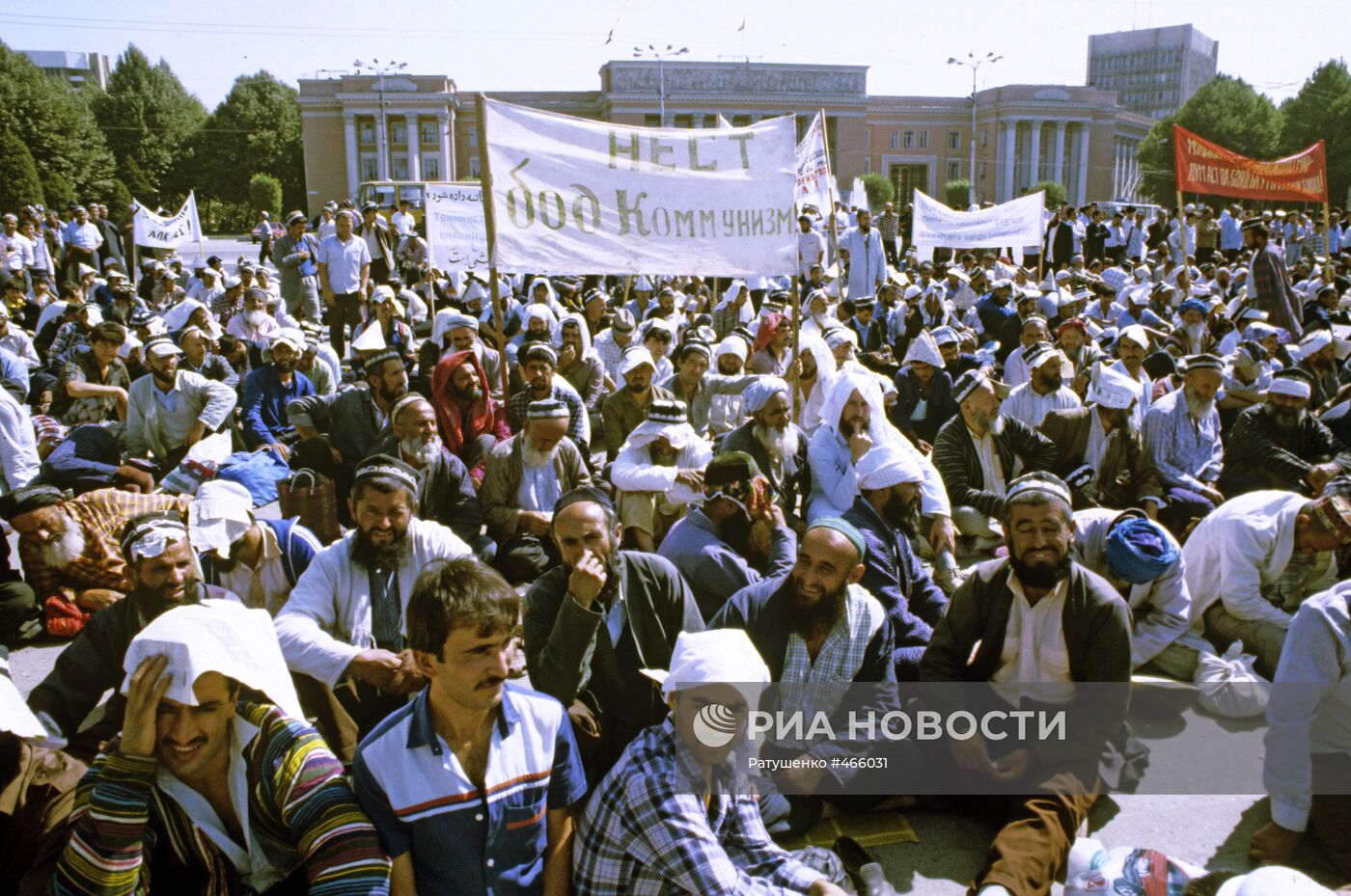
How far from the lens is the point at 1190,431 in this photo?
21.0 feet

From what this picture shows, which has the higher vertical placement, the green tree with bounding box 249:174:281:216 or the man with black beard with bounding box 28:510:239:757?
the green tree with bounding box 249:174:281:216

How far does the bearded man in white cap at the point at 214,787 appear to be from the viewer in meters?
2.10

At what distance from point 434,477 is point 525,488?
0.49 metres

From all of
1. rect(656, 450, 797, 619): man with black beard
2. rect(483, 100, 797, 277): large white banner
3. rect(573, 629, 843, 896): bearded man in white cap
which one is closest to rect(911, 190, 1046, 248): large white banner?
rect(483, 100, 797, 277): large white banner

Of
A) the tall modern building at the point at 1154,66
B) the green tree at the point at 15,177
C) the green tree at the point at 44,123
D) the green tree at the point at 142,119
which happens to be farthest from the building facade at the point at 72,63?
the tall modern building at the point at 1154,66

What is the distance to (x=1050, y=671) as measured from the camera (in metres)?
3.47

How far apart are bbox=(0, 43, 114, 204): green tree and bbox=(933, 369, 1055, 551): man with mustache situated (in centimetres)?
4295

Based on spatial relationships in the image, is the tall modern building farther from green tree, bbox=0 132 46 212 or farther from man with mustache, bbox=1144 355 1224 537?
man with mustache, bbox=1144 355 1224 537

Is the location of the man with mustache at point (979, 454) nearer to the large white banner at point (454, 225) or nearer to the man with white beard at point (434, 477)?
the man with white beard at point (434, 477)

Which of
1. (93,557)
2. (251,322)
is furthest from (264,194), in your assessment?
(93,557)

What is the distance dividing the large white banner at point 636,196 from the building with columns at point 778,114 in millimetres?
61899

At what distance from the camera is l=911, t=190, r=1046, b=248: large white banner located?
14203 mm

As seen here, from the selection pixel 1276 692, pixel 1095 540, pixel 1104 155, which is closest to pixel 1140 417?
pixel 1095 540

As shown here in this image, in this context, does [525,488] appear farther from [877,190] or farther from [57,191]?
[877,190]
